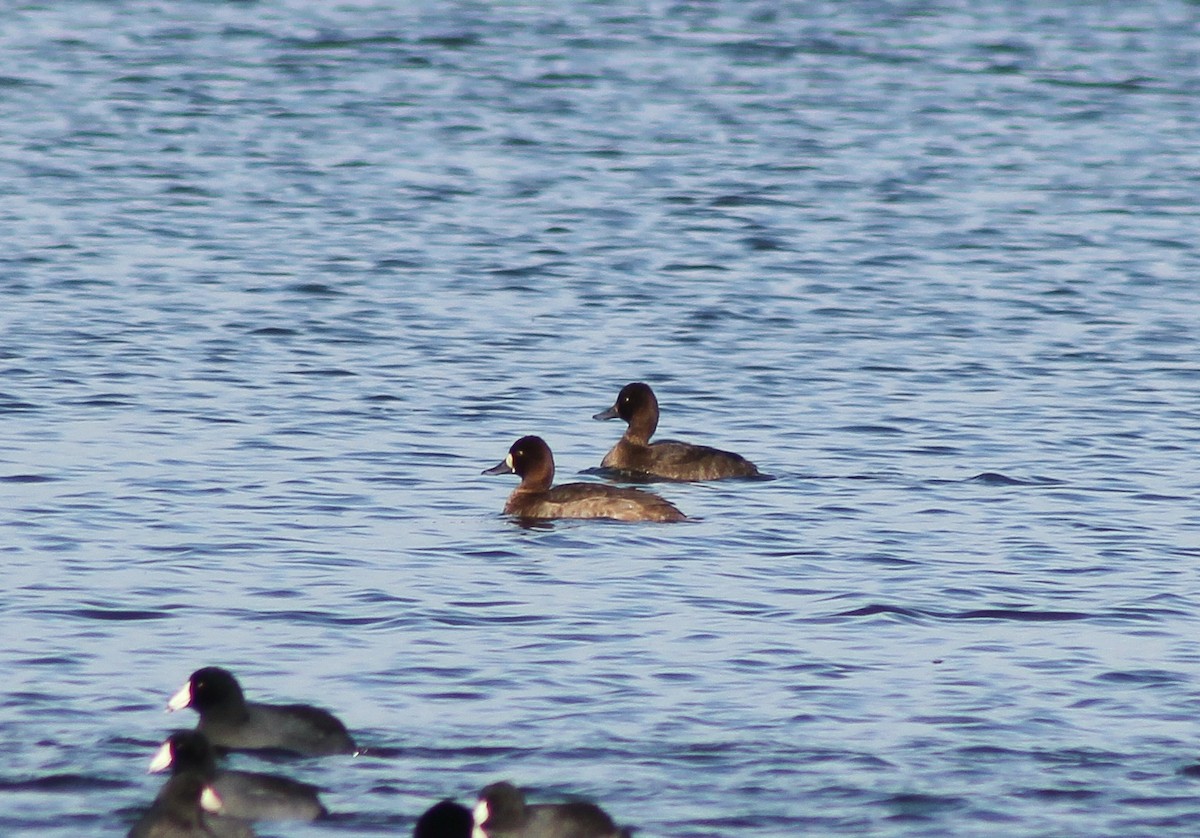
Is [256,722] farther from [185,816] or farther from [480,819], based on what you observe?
[480,819]

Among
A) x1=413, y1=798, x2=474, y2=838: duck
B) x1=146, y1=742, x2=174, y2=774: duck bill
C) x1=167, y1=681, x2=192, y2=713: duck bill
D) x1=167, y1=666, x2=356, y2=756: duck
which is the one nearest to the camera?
x1=413, y1=798, x2=474, y2=838: duck

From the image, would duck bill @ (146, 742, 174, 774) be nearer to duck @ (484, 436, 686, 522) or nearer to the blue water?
the blue water

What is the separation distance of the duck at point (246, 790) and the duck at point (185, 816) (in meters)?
0.14

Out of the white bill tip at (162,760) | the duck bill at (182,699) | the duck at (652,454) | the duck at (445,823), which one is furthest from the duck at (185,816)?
the duck at (652,454)

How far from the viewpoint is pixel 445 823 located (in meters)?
9.23

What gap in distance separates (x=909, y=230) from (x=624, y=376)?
378 inches

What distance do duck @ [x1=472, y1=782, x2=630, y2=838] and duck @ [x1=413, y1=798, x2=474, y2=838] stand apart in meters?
0.12

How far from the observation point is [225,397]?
63.7 ft

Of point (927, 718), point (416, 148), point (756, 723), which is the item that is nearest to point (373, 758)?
point (756, 723)

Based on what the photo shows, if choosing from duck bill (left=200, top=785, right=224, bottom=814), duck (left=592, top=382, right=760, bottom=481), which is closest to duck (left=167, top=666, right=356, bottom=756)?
duck bill (left=200, top=785, right=224, bottom=814)

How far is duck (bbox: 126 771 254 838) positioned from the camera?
926cm

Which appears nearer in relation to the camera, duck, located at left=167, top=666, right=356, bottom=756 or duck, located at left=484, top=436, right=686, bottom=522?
duck, located at left=167, top=666, right=356, bottom=756

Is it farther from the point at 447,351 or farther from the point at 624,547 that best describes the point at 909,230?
the point at 624,547

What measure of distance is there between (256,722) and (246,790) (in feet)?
2.62
